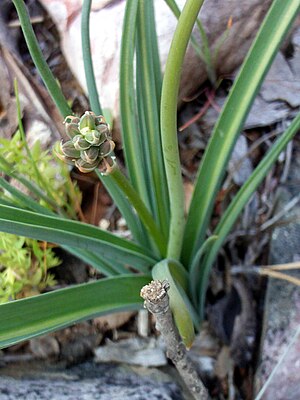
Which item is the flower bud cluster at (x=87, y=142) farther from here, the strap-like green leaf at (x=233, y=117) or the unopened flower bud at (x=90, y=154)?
the strap-like green leaf at (x=233, y=117)

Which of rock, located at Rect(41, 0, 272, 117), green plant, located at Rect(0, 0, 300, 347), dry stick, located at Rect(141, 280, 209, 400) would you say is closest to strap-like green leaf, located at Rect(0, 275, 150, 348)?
green plant, located at Rect(0, 0, 300, 347)

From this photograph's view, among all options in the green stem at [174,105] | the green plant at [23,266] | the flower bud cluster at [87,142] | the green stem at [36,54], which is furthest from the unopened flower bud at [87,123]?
the green plant at [23,266]

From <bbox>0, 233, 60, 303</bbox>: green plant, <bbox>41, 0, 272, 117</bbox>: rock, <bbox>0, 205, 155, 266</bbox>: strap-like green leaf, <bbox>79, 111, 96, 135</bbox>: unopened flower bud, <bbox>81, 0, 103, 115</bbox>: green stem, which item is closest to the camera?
<bbox>79, 111, 96, 135</bbox>: unopened flower bud

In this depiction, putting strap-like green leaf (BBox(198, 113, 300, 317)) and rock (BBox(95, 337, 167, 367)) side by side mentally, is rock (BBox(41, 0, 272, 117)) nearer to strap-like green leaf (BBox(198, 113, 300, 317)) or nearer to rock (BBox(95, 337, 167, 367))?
strap-like green leaf (BBox(198, 113, 300, 317))

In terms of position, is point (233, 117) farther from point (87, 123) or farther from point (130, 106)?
point (87, 123)

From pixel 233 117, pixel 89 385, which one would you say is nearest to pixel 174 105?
pixel 233 117

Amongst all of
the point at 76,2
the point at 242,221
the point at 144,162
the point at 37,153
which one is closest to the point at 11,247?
the point at 37,153
